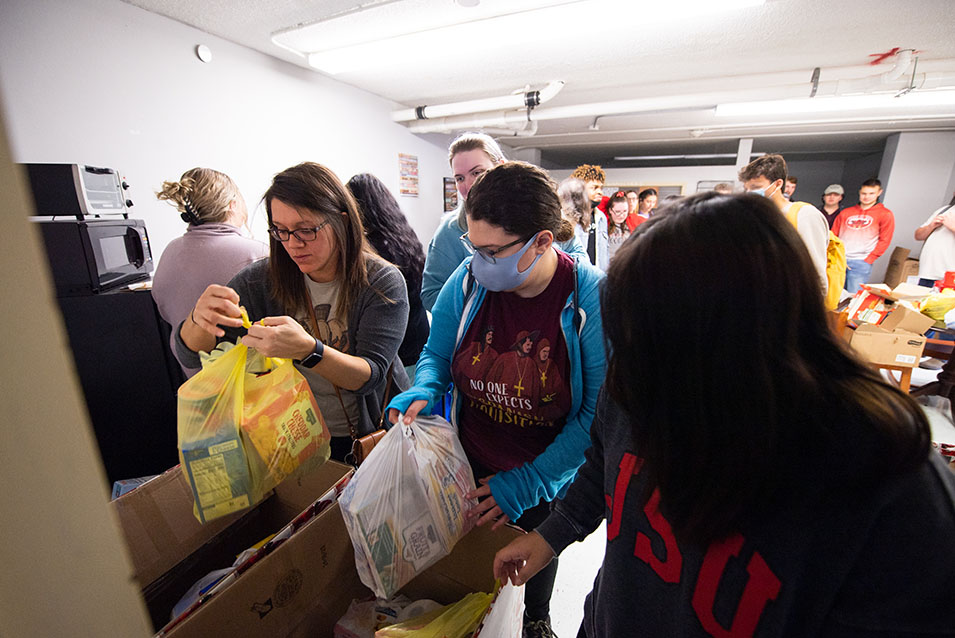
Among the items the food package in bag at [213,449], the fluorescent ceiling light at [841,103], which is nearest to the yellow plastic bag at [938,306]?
the fluorescent ceiling light at [841,103]

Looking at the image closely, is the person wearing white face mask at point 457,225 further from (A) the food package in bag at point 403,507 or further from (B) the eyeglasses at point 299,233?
(A) the food package in bag at point 403,507

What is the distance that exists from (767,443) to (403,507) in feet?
2.34

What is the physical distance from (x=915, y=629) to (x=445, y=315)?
1053mm

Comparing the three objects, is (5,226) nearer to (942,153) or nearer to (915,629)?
(915,629)

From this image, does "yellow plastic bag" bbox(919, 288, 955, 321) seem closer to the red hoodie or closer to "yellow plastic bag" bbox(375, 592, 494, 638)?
the red hoodie

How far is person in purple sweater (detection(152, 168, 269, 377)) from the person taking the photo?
1.69 m

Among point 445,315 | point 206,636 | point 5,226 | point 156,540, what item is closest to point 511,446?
point 445,315

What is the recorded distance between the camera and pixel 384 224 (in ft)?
6.76

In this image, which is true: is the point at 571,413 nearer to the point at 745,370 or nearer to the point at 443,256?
the point at 745,370

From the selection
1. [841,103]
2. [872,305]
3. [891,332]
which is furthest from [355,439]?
[841,103]

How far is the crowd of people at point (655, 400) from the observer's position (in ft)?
1.51

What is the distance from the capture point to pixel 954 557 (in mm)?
423

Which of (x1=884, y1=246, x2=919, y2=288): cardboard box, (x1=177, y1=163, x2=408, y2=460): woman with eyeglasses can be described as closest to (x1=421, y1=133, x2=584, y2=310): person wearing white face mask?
(x1=177, y1=163, x2=408, y2=460): woman with eyeglasses

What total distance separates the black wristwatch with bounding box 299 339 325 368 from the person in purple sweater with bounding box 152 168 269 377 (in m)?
0.93
